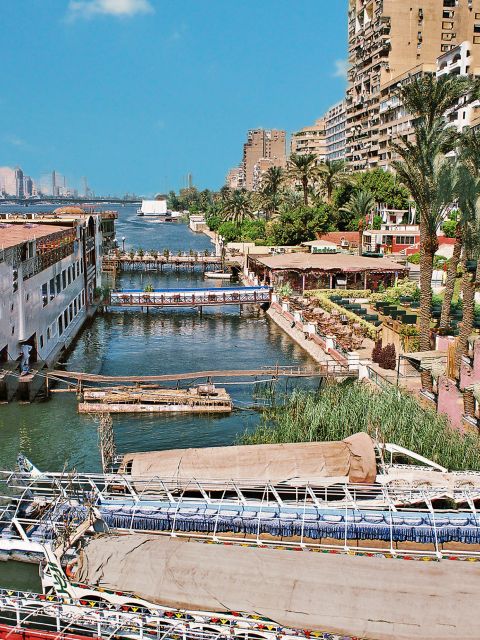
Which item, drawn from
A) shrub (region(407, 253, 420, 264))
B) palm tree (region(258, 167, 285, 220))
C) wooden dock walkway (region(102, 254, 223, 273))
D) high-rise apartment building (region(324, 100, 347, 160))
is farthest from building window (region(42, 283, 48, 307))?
high-rise apartment building (region(324, 100, 347, 160))

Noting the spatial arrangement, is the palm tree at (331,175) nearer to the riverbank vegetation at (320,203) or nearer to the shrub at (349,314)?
the riverbank vegetation at (320,203)

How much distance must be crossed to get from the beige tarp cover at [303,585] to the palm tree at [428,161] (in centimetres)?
1732

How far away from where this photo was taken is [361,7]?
5133 inches

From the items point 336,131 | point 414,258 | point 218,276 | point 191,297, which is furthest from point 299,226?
point 336,131

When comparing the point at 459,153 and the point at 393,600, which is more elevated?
the point at 459,153

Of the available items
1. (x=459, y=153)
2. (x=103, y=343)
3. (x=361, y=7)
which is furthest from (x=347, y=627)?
(x=361, y=7)

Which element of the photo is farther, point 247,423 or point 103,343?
point 103,343

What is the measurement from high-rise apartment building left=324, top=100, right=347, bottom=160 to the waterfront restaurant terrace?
300 feet

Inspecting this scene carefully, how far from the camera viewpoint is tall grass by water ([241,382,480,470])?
77.1 ft

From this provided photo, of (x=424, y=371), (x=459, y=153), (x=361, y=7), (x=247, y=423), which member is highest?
(x=361, y=7)

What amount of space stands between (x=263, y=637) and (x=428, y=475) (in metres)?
9.05

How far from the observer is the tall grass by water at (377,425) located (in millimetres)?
23500

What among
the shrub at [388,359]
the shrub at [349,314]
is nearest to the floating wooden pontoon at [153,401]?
the shrub at [388,359]

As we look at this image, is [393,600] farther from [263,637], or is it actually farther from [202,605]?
[202,605]
